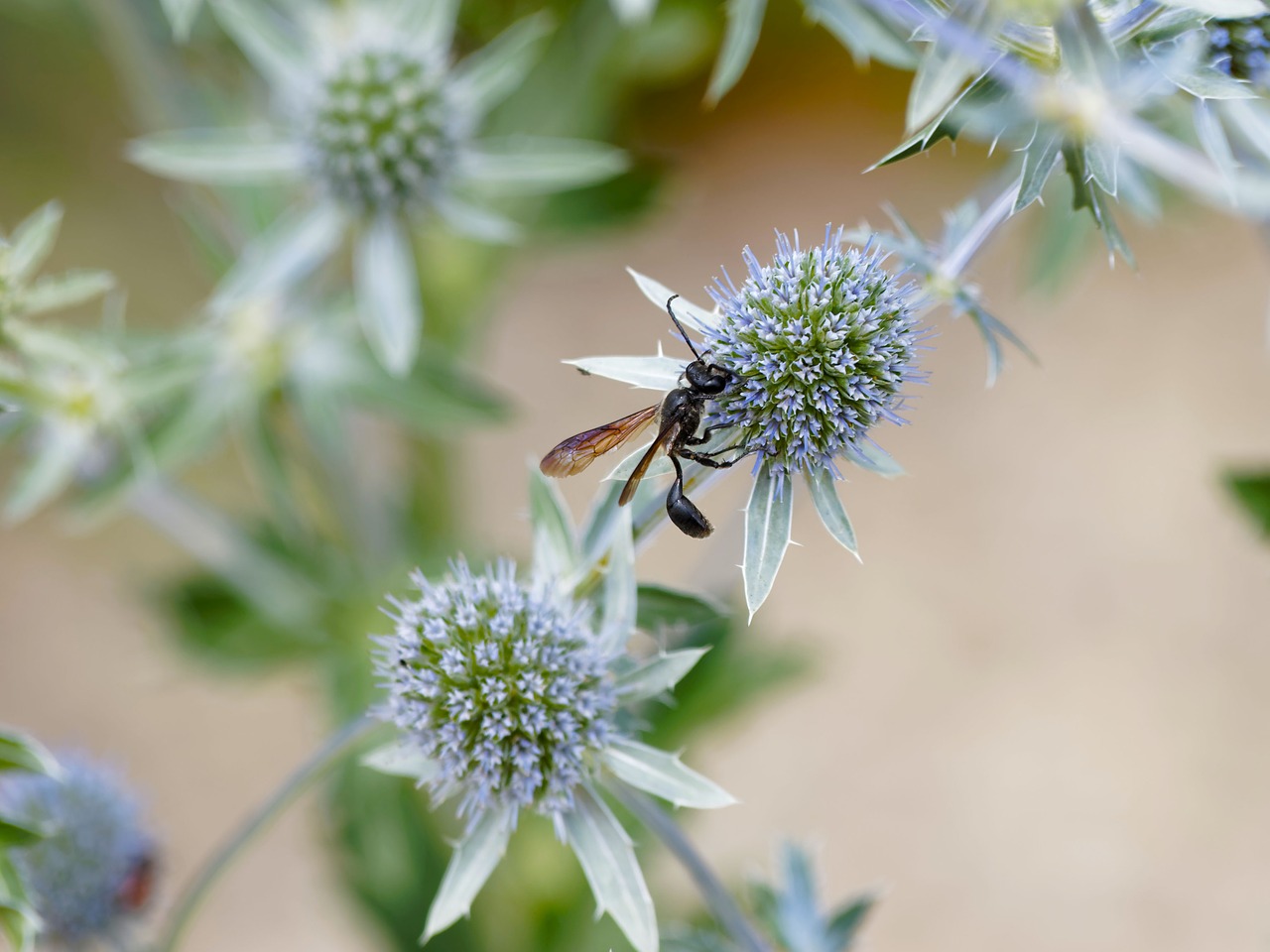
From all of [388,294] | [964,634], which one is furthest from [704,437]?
[964,634]

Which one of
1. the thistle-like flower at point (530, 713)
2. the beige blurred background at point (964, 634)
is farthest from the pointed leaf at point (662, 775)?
the beige blurred background at point (964, 634)

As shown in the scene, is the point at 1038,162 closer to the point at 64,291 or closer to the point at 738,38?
the point at 738,38

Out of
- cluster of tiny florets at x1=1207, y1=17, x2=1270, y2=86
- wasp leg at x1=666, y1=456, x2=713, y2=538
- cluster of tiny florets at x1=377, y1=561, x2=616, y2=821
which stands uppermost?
cluster of tiny florets at x1=1207, y1=17, x2=1270, y2=86

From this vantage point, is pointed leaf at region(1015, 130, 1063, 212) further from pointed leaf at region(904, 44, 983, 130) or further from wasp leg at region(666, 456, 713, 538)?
wasp leg at region(666, 456, 713, 538)

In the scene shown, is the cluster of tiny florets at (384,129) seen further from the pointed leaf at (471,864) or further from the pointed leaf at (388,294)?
the pointed leaf at (471,864)

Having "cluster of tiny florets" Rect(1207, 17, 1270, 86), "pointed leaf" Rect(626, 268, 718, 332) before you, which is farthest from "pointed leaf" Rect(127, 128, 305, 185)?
"cluster of tiny florets" Rect(1207, 17, 1270, 86)

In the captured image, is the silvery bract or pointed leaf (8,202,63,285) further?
pointed leaf (8,202,63,285)

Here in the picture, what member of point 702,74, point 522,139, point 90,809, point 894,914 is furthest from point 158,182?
point 894,914
